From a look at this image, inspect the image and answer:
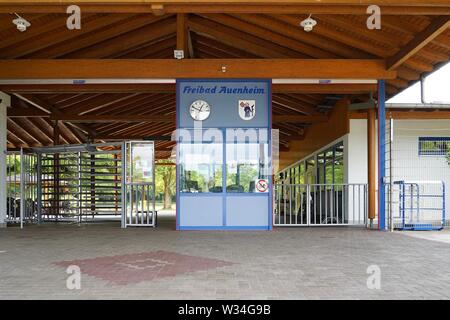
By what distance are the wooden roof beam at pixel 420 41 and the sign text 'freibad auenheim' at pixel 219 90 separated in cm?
295

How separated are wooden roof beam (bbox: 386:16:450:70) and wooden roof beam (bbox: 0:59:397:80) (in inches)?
35.4

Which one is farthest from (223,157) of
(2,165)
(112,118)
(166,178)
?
(166,178)

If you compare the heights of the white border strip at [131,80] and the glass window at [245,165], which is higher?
the white border strip at [131,80]

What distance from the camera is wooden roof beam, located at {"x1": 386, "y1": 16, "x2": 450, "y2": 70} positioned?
27.6 ft

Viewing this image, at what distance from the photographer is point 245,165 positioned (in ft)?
37.0

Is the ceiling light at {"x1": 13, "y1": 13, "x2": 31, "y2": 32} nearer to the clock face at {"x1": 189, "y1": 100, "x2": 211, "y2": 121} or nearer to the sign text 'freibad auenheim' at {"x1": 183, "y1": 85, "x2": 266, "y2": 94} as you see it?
the sign text 'freibad auenheim' at {"x1": 183, "y1": 85, "x2": 266, "y2": 94}

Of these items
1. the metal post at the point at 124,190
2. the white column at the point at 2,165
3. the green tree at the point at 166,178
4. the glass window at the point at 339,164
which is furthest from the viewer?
the green tree at the point at 166,178

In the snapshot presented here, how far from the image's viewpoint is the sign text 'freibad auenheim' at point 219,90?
11.4m

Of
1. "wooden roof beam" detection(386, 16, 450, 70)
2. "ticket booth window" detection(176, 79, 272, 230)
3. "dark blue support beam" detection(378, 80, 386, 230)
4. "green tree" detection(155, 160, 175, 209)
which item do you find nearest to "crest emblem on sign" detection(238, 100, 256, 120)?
"ticket booth window" detection(176, 79, 272, 230)

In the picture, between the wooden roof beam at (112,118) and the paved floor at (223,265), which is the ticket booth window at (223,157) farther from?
the wooden roof beam at (112,118)

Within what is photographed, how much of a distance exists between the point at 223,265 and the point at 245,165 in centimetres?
507

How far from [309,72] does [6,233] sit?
7.73m

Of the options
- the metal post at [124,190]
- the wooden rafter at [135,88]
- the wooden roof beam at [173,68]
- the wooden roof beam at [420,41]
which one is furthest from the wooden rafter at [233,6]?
the metal post at [124,190]
